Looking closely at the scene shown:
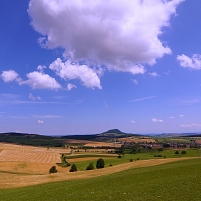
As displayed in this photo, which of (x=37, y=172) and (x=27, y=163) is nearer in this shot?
(x=37, y=172)

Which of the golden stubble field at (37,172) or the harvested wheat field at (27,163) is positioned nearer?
the golden stubble field at (37,172)

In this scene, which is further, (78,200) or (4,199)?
(4,199)

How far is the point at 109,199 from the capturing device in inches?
875

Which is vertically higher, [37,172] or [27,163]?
[27,163]

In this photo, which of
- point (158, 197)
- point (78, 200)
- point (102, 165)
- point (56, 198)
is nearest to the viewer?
point (158, 197)

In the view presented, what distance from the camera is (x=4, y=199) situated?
29172 millimetres

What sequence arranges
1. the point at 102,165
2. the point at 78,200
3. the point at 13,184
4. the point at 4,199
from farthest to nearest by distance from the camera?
1. the point at 102,165
2. the point at 13,184
3. the point at 4,199
4. the point at 78,200

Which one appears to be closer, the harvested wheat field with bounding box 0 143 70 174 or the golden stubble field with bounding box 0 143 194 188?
the golden stubble field with bounding box 0 143 194 188

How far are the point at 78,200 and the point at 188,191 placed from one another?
9.97 meters

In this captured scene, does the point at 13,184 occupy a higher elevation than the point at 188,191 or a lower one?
lower

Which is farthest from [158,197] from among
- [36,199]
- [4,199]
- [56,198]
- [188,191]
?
[4,199]

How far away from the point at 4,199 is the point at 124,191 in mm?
14371

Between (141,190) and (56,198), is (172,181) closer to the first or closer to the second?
(141,190)

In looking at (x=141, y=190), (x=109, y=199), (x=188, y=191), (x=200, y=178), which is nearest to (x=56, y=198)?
(x=109, y=199)
